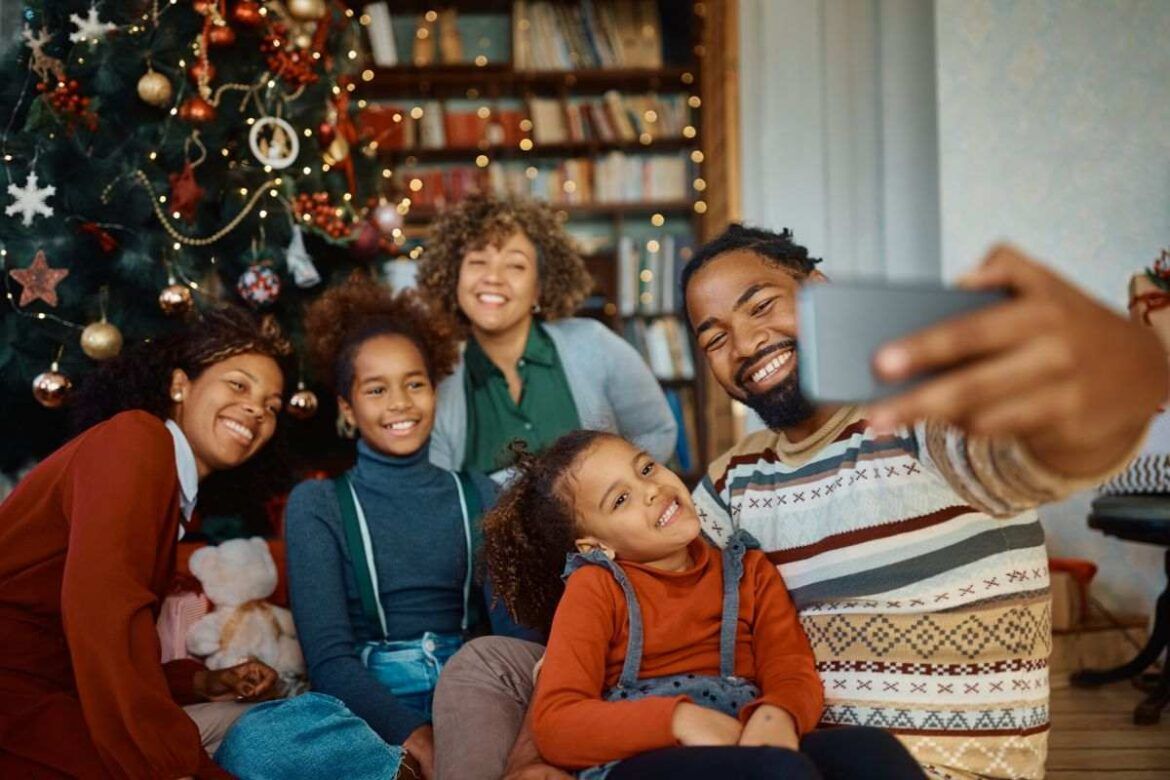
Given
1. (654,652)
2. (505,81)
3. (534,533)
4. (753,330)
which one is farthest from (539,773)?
(505,81)

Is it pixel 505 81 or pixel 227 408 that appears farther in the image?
pixel 505 81

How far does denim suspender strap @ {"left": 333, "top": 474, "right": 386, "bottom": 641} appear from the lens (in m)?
2.03

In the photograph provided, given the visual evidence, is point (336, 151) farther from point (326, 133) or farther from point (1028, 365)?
point (1028, 365)

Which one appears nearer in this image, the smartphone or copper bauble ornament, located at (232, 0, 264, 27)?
the smartphone

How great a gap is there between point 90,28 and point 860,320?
2494 mm

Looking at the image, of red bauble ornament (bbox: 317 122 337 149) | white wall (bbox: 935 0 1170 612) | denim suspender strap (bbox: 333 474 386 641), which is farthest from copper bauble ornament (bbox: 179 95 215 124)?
white wall (bbox: 935 0 1170 612)

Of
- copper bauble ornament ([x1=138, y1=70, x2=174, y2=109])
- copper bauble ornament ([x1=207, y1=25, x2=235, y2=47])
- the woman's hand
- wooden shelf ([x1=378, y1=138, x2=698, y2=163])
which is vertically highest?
wooden shelf ([x1=378, y1=138, x2=698, y2=163])

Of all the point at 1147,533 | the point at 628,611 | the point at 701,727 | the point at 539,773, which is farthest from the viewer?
the point at 1147,533

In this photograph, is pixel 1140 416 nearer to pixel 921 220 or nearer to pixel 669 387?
pixel 921 220

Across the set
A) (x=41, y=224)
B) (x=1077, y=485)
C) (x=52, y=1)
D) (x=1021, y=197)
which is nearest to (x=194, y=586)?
(x=41, y=224)

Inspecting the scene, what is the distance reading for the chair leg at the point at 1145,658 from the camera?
2881mm

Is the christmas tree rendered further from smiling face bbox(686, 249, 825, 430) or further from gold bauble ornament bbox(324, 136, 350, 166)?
smiling face bbox(686, 249, 825, 430)

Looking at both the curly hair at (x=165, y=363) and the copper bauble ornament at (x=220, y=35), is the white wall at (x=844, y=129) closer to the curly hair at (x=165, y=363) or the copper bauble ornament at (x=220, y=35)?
the copper bauble ornament at (x=220, y=35)

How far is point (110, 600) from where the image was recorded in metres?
1.60
